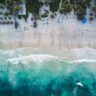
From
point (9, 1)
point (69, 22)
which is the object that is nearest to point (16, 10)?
point (9, 1)

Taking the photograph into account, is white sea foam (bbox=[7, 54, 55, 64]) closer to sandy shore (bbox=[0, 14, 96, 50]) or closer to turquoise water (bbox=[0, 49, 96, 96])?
turquoise water (bbox=[0, 49, 96, 96])

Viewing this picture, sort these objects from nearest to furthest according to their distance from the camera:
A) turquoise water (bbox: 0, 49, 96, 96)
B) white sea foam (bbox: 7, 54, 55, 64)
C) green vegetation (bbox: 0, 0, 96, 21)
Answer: turquoise water (bbox: 0, 49, 96, 96)
white sea foam (bbox: 7, 54, 55, 64)
green vegetation (bbox: 0, 0, 96, 21)

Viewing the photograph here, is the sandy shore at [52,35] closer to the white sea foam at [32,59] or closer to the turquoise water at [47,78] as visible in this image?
the white sea foam at [32,59]

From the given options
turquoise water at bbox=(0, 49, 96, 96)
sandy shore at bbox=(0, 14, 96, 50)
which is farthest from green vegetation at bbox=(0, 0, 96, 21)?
turquoise water at bbox=(0, 49, 96, 96)

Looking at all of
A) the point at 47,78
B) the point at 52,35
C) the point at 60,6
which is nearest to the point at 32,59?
the point at 47,78

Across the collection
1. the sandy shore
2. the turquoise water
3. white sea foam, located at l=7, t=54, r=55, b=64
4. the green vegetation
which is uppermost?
the green vegetation

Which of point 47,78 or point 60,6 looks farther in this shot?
point 60,6

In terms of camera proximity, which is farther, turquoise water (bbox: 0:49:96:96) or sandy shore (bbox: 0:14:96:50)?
sandy shore (bbox: 0:14:96:50)

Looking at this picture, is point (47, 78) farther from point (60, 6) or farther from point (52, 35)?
point (60, 6)
